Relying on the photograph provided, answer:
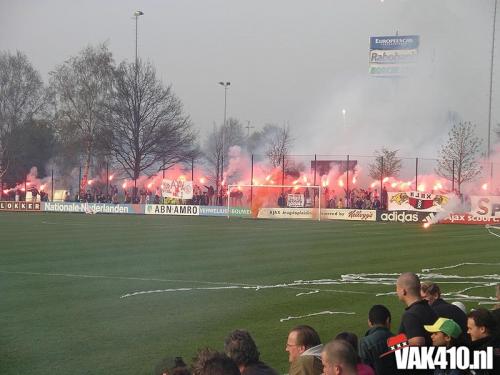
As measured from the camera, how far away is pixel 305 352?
21.4 feet

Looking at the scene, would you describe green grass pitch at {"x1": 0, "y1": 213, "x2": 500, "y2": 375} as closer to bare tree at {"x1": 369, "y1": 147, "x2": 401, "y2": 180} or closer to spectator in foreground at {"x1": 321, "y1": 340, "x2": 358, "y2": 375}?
spectator in foreground at {"x1": 321, "y1": 340, "x2": 358, "y2": 375}

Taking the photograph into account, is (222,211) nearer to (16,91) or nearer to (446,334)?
(16,91)

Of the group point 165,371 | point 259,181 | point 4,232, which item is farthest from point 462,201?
point 165,371

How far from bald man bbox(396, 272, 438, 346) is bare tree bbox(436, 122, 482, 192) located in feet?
205

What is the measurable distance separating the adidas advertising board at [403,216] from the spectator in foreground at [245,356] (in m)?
47.8

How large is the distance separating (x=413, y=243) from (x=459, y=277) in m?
11.5

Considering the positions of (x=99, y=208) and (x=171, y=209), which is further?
(x=99, y=208)

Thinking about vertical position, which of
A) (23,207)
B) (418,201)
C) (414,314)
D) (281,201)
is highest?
(418,201)

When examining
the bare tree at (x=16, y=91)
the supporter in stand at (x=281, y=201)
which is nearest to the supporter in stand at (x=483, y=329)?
the bare tree at (x=16, y=91)

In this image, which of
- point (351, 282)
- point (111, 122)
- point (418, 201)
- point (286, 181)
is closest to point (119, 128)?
point (111, 122)

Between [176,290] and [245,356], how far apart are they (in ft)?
38.0

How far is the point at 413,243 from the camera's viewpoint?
3228 centimetres

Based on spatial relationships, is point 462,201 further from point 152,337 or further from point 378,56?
point 152,337

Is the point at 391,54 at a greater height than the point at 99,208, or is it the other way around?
the point at 391,54
